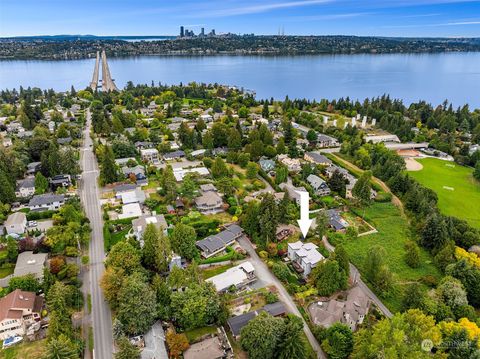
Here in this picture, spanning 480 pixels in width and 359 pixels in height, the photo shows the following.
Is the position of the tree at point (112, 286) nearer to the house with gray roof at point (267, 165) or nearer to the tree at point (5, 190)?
the tree at point (5, 190)

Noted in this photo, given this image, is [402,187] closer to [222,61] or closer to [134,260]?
[134,260]

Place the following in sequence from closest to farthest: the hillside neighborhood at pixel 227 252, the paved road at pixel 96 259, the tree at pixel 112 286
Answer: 1. the hillside neighborhood at pixel 227 252
2. the paved road at pixel 96 259
3. the tree at pixel 112 286

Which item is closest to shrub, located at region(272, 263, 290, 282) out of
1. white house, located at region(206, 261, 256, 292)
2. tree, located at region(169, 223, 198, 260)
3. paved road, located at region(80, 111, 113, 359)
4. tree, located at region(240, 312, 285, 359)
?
white house, located at region(206, 261, 256, 292)

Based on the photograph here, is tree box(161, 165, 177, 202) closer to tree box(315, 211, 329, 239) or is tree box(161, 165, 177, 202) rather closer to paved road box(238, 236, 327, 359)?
paved road box(238, 236, 327, 359)

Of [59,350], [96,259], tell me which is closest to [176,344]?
[59,350]

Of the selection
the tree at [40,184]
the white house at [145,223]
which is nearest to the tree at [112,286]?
the white house at [145,223]

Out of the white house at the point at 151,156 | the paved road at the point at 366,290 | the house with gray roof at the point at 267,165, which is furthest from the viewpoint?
the white house at the point at 151,156
